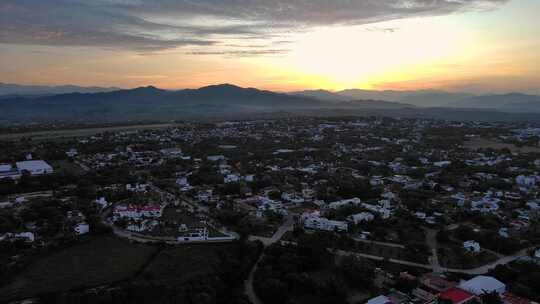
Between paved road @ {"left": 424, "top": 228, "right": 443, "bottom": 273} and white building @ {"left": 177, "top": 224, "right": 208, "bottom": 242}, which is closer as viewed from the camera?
paved road @ {"left": 424, "top": 228, "right": 443, "bottom": 273}

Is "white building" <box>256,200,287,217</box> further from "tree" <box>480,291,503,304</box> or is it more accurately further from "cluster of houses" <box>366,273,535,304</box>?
"tree" <box>480,291,503,304</box>

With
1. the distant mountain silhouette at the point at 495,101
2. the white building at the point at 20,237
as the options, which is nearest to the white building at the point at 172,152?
the white building at the point at 20,237

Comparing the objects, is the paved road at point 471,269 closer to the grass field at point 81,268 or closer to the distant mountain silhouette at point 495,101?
the grass field at point 81,268

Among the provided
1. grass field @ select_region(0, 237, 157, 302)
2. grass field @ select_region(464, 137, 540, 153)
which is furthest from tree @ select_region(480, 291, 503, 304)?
grass field @ select_region(464, 137, 540, 153)

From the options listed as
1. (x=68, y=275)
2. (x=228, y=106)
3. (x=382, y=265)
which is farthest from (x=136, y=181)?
(x=228, y=106)

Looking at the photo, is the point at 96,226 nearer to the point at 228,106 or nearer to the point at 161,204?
the point at 161,204
